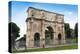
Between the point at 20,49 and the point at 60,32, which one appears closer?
the point at 20,49

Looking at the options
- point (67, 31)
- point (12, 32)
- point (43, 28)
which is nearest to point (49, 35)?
point (43, 28)

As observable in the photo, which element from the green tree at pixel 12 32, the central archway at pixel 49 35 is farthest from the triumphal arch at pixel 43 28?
the green tree at pixel 12 32

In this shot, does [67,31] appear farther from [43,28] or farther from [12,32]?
[12,32]

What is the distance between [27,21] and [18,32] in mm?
177

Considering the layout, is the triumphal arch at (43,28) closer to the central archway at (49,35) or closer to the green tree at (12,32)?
the central archway at (49,35)

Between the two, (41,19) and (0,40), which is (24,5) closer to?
(41,19)

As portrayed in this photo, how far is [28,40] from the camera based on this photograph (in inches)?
85.1

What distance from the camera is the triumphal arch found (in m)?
2.17

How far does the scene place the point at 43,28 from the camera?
7.36 ft

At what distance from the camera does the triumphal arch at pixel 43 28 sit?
217 cm

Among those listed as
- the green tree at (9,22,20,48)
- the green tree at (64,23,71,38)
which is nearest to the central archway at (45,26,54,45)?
the green tree at (64,23,71,38)

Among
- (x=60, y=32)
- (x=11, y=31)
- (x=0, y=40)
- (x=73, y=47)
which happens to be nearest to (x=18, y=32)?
(x=11, y=31)

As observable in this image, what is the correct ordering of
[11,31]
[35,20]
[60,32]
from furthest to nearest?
[60,32] → [35,20] → [11,31]

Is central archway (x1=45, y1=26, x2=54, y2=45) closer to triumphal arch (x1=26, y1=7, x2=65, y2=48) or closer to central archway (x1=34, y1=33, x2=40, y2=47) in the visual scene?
triumphal arch (x1=26, y1=7, x2=65, y2=48)
